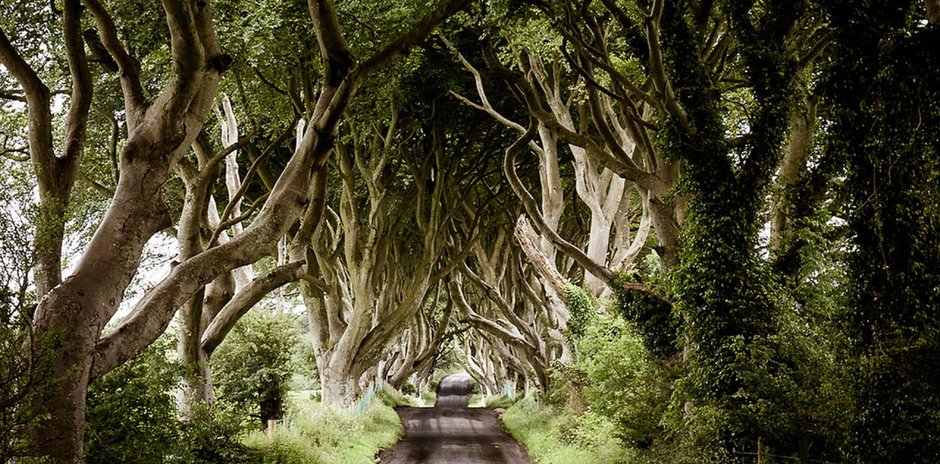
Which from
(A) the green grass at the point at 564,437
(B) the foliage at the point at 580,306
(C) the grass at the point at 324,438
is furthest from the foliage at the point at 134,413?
(B) the foliage at the point at 580,306

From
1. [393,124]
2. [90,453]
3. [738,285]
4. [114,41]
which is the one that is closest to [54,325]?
[90,453]

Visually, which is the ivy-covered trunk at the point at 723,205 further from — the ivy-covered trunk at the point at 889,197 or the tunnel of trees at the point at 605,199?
the ivy-covered trunk at the point at 889,197

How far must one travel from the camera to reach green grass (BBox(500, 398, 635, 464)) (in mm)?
13961

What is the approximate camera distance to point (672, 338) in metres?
12.4

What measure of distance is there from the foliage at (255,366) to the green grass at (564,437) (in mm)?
7025

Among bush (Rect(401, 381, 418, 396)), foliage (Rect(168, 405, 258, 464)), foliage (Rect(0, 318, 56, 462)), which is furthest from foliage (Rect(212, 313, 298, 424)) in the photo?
bush (Rect(401, 381, 418, 396))

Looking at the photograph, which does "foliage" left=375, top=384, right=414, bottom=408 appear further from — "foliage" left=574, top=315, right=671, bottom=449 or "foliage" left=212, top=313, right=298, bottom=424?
"foliage" left=574, top=315, right=671, bottom=449

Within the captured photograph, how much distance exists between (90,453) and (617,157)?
9.21 m

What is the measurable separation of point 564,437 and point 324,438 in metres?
5.90

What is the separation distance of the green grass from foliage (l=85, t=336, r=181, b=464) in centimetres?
760

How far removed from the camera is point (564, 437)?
18.0m

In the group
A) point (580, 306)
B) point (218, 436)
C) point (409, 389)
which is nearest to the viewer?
point (218, 436)

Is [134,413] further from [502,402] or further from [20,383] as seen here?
[502,402]

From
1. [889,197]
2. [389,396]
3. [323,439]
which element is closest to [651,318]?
[889,197]
